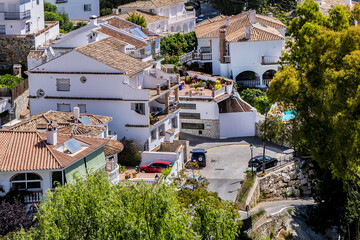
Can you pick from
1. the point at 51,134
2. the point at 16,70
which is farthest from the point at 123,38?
the point at 51,134

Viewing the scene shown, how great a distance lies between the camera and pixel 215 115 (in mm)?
68438

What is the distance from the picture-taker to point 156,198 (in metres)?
34.5

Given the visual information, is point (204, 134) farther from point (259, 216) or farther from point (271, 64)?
point (259, 216)

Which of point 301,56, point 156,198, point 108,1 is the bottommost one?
point 156,198

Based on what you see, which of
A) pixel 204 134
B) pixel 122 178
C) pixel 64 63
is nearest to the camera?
pixel 122 178

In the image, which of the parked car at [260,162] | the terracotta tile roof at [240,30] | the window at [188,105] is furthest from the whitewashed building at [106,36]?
the parked car at [260,162]

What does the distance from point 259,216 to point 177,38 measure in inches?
1562

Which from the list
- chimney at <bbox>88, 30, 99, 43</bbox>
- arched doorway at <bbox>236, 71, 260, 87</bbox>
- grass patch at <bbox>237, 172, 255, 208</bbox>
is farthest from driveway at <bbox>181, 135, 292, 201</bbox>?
chimney at <bbox>88, 30, 99, 43</bbox>

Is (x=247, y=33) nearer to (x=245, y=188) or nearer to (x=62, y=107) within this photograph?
(x=62, y=107)

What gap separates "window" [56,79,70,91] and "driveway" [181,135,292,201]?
12.2 m

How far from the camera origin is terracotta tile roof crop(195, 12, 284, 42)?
254ft

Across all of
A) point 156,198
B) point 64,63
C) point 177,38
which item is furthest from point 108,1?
point 156,198

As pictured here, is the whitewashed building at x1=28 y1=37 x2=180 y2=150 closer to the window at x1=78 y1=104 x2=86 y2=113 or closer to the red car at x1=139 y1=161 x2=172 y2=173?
the window at x1=78 y1=104 x2=86 y2=113

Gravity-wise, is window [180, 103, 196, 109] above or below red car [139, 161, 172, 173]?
above
